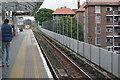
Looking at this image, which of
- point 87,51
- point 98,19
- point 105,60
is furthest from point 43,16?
point 105,60

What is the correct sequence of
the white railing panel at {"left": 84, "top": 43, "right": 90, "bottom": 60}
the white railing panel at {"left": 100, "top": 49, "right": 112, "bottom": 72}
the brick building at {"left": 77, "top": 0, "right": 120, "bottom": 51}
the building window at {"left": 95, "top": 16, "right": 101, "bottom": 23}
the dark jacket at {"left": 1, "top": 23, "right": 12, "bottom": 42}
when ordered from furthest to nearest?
the white railing panel at {"left": 84, "top": 43, "right": 90, "bottom": 60}
the building window at {"left": 95, "top": 16, "right": 101, "bottom": 23}
the white railing panel at {"left": 100, "top": 49, "right": 112, "bottom": 72}
the brick building at {"left": 77, "top": 0, "right": 120, "bottom": 51}
the dark jacket at {"left": 1, "top": 23, "right": 12, "bottom": 42}

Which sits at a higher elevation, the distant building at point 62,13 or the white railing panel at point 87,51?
the distant building at point 62,13

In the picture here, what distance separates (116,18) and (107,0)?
2.98ft

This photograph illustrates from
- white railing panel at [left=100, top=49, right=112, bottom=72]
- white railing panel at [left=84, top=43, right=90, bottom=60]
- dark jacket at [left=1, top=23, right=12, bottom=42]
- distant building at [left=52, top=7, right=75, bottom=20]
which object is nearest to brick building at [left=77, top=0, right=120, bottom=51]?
white railing panel at [left=100, top=49, right=112, bottom=72]

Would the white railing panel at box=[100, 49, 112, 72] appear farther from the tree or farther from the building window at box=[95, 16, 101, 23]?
the tree

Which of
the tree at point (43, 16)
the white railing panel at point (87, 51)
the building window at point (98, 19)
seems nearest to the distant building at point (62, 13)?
the tree at point (43, 16)

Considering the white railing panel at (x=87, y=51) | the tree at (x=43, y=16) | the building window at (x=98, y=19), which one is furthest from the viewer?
the tree at (x=43, y=16)

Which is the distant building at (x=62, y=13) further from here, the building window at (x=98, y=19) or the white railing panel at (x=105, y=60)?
the white railing panel at (x=105, y=60)

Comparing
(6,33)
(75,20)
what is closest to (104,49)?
(6,33)

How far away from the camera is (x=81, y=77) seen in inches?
419

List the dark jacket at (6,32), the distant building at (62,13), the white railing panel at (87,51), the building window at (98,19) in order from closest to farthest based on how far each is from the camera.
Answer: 1. the dark jacket at (6,32)
2. the building window at (98,19)
3. the white railing panel at (87,51)
4. the distant building at (62,13)

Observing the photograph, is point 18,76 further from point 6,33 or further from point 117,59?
point 117,59

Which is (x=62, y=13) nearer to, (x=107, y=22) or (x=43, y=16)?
(x=43, y=16)

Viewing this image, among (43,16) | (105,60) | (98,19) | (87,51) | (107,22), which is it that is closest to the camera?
(107,22)
